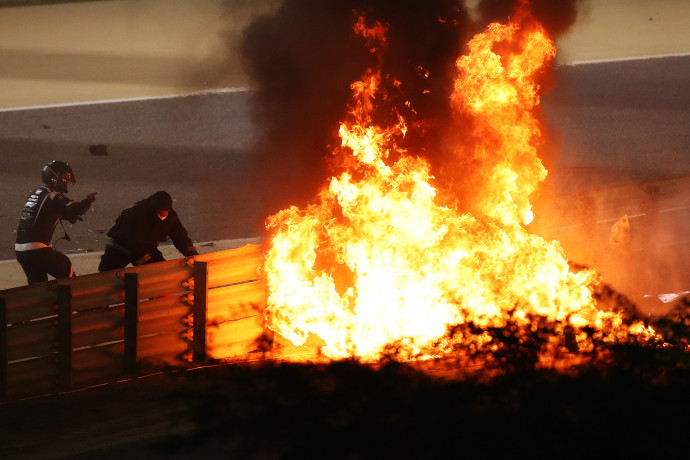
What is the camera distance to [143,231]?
8297mm

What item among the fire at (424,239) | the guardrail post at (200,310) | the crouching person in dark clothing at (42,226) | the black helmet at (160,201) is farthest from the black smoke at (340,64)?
the crouching person in dark clothing at (42,226)

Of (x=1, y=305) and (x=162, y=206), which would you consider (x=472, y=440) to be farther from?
(x=162, y=206)

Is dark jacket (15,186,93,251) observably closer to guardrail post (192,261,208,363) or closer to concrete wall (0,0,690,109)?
guardrail post (192,261,208,363)

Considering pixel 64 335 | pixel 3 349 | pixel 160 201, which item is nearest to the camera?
pixel 3 349

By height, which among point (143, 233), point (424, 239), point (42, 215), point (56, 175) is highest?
point (56, 175)

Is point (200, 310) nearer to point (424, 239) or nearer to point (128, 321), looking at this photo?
point (128, 321)

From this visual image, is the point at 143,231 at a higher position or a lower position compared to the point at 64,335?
higher

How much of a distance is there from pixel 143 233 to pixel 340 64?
2751 millimetres

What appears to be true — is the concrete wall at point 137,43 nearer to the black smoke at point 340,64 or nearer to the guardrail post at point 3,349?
the black smoke at point 340,64

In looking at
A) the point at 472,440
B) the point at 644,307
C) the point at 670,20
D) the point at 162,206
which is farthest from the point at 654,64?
the point at 472,440

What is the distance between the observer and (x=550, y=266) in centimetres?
758

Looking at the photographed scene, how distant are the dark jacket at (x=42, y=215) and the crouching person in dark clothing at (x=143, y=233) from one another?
51 centimetres

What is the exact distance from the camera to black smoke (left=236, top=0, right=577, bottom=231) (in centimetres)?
835

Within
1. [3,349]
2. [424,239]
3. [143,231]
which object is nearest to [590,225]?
[424,239]
